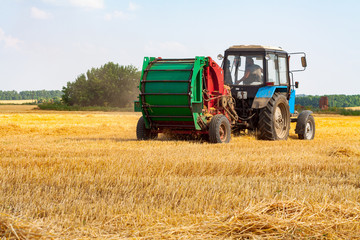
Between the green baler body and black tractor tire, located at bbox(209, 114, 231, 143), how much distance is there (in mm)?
341

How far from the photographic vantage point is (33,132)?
1612cm

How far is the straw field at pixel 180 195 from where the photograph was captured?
379cm

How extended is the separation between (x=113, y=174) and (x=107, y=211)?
6.93 feet

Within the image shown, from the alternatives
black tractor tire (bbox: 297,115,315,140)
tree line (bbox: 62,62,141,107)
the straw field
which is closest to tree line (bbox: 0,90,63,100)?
tree line (bbox: 62,62,141,107)

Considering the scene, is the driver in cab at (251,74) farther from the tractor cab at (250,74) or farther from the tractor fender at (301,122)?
the tractor fender at (301,122)

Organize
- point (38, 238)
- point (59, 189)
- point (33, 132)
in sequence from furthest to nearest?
point (33, 132) → point (59, 189) → point (38, 238)

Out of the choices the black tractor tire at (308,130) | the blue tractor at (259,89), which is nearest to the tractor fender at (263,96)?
the blue tractor at (259,89)

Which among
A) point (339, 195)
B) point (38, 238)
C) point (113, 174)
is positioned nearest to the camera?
point (38, 238)

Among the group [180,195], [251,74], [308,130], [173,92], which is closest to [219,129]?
[173,92]

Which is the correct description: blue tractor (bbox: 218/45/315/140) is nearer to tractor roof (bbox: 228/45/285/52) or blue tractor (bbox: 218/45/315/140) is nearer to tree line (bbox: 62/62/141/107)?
tractor roof (bbox: 228/45/285/52)

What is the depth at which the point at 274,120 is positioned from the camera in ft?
41.4

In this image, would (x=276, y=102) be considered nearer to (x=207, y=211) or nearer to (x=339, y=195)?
(x=339, y=195)

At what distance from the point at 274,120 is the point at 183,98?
3009 millimetres

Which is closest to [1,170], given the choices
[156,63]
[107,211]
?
[107,211]
